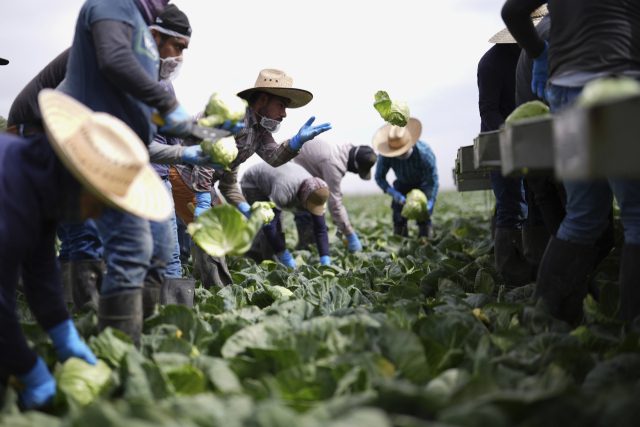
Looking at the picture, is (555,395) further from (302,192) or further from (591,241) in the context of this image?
(302,192)

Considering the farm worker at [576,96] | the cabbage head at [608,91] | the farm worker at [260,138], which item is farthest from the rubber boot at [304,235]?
the cabbage head at [608,91]

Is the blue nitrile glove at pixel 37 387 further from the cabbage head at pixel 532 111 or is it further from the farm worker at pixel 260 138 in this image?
the cabbage head at pixel 532 111

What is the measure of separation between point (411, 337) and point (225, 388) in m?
0.76

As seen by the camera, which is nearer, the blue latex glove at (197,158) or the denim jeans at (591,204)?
the denim jeans at (591,204)

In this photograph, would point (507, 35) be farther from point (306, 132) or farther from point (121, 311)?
point (121, 311)

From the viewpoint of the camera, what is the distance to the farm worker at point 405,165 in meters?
6.45

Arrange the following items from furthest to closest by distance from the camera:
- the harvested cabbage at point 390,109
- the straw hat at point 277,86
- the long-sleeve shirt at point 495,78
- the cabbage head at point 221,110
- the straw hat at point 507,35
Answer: the harvested cabbage at point 390,109 < the straw hat at point 277,86 < the long-sleeve shirt at point 495,78 < the straw hat at point 507,35 < the cabbage head at point 221,110

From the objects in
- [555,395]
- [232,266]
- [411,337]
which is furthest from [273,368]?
A: [232,266]

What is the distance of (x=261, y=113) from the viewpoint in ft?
13.8

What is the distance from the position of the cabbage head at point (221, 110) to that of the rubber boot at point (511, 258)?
239cm

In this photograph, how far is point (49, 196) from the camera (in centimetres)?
173

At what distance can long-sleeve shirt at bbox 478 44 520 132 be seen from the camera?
3.70 m

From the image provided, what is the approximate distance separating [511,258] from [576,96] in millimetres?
1795

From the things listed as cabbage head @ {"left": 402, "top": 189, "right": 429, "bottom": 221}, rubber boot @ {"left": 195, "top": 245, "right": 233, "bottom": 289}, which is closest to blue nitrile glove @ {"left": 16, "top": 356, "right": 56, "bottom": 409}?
rubber boot @ {"left": 195, "top": 245, "right": 233, "bottom": 289}
